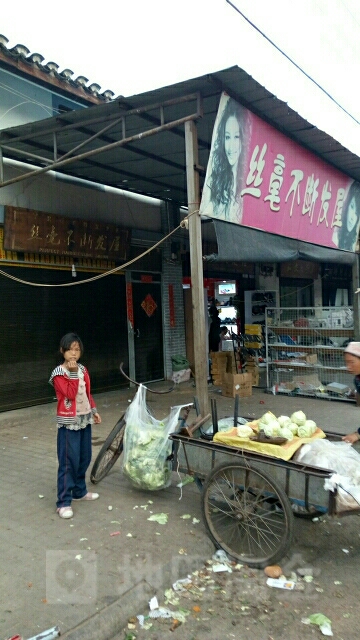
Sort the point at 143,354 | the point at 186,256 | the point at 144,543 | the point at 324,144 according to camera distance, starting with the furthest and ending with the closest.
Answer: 1. the point at 186,256
2. the point at 143,354
3. the point at 324,144
4. the point at 144,543

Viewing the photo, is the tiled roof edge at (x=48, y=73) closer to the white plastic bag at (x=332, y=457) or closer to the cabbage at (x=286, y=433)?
the cabbage at (x=286, y=433)

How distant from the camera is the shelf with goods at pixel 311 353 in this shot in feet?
30.0

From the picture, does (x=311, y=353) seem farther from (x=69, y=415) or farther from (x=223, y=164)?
(x=69, y=415)

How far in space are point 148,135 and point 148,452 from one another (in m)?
3.48

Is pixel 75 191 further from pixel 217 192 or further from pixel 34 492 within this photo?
pixel 34 492

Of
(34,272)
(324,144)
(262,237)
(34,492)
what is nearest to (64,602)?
(34,492)

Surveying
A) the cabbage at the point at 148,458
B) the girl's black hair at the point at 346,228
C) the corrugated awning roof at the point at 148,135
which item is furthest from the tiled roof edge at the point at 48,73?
the cabbage at the point at 148,458

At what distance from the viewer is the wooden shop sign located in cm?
779

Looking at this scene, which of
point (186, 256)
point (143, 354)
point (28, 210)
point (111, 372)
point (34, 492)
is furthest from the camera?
point (186, 256)

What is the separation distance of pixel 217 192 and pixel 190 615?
414cm

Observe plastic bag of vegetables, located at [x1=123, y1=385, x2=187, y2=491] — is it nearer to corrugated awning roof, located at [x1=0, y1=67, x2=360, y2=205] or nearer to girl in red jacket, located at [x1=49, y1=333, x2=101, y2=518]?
girl in red jacket, located at [x1=49, y1=333, x2=101, y2=518]

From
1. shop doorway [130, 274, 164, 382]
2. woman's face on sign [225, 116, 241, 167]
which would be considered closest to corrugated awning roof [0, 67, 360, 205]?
woman's face on sign [225, 116, 241, 167]

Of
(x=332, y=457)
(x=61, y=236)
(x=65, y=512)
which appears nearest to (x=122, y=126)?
(x=61, y=236)

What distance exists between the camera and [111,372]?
995 centimetres
